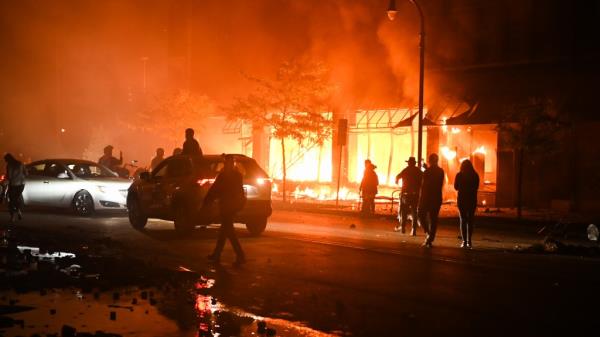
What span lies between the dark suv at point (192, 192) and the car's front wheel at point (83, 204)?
3278mm

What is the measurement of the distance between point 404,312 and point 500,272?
373 cm

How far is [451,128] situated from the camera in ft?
95.6

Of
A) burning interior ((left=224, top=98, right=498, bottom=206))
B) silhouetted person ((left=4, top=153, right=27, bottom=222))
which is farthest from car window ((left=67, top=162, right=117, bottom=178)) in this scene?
burning interior ((left=224, top=98, right=498, bottom=206))

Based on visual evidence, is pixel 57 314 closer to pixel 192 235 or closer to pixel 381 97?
pixel 192 235

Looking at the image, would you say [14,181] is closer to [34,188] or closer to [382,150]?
[34,188]

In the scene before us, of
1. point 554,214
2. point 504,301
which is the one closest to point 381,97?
point 554,214

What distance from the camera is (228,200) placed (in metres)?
11.7

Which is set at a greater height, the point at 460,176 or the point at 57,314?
the point at 460,176

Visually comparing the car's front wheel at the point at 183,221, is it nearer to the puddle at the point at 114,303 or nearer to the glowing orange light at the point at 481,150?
the puddle at the point at 114,303

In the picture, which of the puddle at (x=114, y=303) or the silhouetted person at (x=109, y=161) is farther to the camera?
the silhouetted person at (x=109, y=161)

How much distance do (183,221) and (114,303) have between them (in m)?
6.79

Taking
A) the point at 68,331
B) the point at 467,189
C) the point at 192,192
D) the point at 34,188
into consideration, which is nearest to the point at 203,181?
the point at 192,192

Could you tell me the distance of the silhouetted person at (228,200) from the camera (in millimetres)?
11742

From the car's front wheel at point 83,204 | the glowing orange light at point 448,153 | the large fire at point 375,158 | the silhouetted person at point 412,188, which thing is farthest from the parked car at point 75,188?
the glowing orange light at point 448,153
